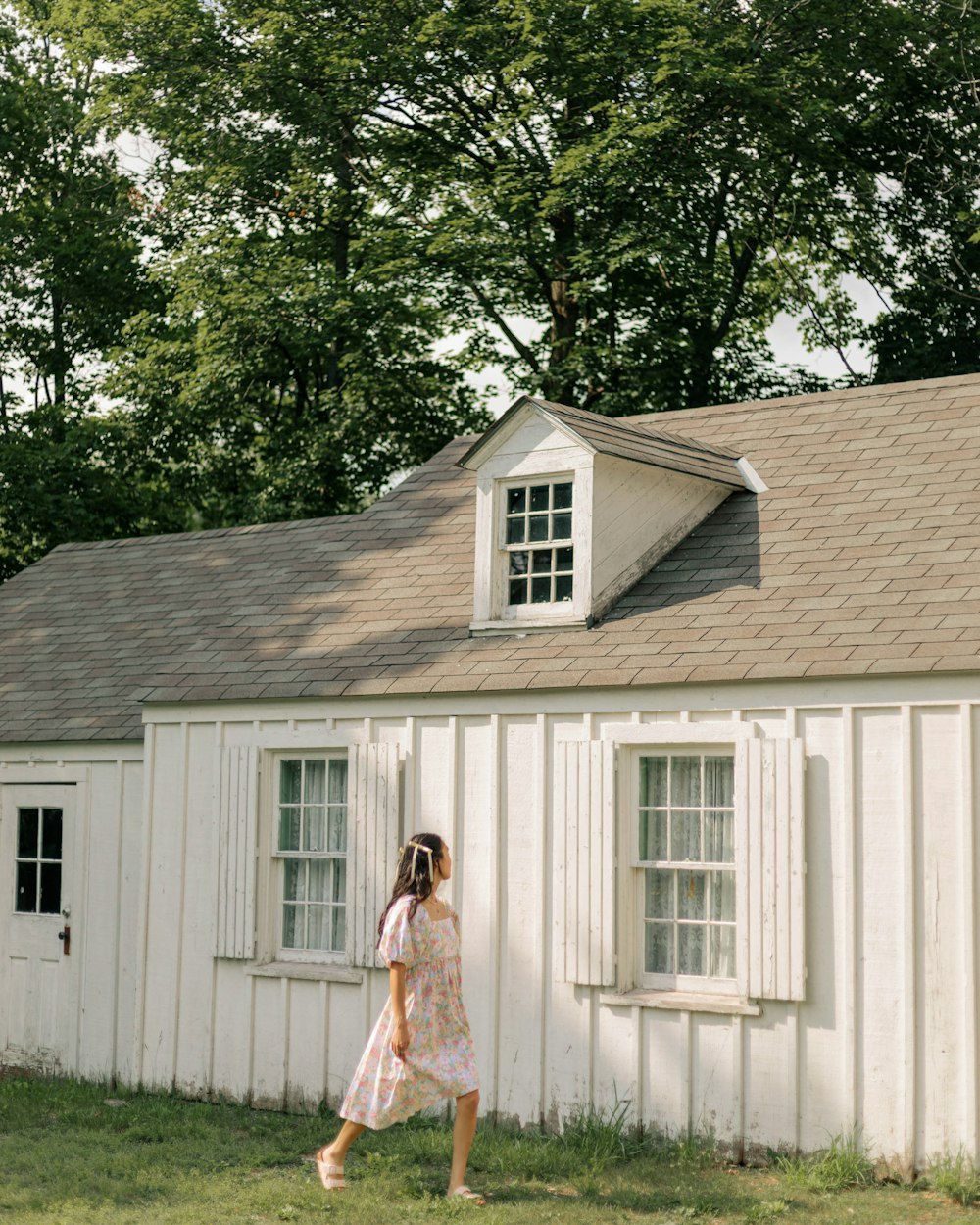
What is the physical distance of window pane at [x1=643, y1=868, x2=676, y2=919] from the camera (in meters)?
10.1

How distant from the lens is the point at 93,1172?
920 cm

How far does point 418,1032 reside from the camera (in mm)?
8328

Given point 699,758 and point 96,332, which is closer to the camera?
point 699,758

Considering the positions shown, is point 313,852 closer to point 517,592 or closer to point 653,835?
point 517,592

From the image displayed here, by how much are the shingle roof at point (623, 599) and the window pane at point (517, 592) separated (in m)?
0.41

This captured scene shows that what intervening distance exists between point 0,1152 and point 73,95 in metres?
24.4

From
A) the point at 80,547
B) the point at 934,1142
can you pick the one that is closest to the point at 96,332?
the point at 80,547

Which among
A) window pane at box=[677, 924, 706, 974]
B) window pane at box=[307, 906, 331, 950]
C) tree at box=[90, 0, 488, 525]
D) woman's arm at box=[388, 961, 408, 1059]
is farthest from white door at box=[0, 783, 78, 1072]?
tree at box=[90, 0, 488, 525]

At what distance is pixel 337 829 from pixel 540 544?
2641 mm

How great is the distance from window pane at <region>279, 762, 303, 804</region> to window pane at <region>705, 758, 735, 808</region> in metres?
3.43

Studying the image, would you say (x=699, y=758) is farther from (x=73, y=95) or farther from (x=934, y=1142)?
(x=73, y=95)

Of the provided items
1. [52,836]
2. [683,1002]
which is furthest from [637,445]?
[52,836]

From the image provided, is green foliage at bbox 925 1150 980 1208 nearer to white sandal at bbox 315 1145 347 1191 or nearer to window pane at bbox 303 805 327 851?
white sandal at bbox 315 1145 347 1191

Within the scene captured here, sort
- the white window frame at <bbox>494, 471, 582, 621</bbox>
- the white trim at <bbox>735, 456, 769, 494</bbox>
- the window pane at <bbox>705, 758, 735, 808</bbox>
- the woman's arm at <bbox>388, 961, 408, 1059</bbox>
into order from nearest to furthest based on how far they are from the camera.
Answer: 1. the woman's arm at <bbox>388, 961, 408, 1059</bbox>
2. the window pane at <bbox>705, 758, 735, 808</bbox>
3. the white window frame at <bbox>494, 471, 582, 621</bbox>
4. the white trim at <bbox>735, 456, 769, 494</bbox>
